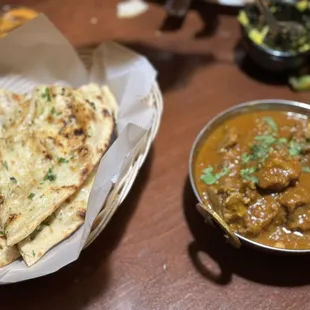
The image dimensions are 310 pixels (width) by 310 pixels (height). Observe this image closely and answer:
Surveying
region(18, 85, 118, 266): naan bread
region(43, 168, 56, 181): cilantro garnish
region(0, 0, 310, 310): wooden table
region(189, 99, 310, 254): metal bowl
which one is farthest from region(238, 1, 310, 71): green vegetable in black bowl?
region(43, 168, 56, 181): cilantro garnish

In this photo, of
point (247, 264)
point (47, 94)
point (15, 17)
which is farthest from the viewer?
point (15, 17)

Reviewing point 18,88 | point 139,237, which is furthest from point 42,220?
point 18,88

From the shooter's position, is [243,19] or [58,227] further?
[243,19]

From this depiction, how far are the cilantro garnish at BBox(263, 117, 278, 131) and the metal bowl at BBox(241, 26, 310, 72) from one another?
34 cm

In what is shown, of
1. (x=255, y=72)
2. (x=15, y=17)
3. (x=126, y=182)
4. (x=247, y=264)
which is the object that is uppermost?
(x=15, y=17)

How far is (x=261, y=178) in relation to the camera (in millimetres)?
1561

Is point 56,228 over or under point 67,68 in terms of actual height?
under

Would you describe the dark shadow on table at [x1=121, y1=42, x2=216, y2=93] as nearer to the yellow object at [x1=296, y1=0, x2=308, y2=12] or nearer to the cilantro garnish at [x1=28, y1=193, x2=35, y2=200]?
the yellow object at [x1=296, y1=0, x2=308, y2=12]

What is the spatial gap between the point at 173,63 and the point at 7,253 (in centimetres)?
110

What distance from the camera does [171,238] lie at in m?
1.72

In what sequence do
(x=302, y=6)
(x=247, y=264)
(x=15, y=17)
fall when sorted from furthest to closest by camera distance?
1. (x=15, y=17)
2. (x=302, y=6)
3. (x=247, y=264)

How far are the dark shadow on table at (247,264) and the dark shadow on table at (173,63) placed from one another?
72 cm

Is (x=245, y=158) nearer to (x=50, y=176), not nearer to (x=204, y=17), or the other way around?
(x=50, y=176)

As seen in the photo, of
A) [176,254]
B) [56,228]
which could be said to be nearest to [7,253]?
[56,228]
